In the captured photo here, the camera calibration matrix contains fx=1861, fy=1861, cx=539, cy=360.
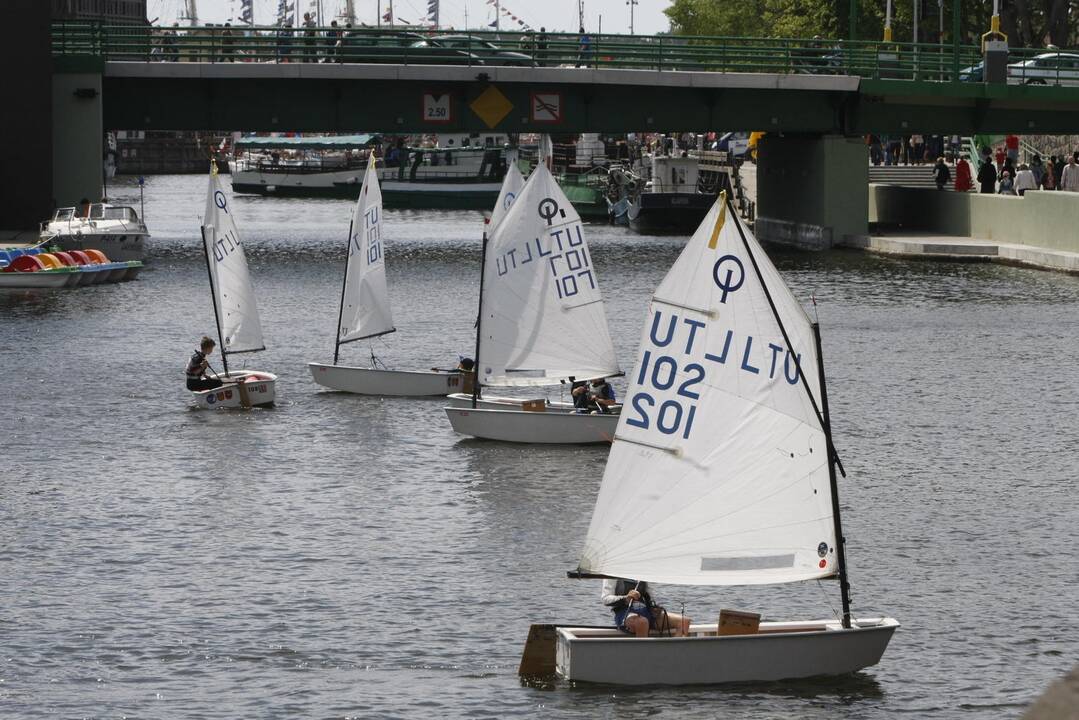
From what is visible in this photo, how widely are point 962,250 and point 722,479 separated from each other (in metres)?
58.9

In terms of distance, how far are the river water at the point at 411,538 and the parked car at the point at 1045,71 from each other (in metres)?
29.3

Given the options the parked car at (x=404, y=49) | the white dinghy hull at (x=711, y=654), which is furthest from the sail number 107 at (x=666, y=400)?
the parked car at (x=404, y=49)

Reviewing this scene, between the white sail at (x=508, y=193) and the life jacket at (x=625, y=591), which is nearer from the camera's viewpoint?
the life jacket at (x=625, y=591)

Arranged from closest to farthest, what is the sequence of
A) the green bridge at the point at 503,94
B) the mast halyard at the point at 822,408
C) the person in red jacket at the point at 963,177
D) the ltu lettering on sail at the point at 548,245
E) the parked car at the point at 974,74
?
the mast halyard at the point at 822,408 → the ltu lettering on sail at the point at 548,245 → the green bridge at the point at 503,94 → the parked car at the point at 974,74 → the person in red jacket at the point at 963,177

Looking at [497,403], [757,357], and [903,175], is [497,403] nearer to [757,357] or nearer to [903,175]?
[757,357]

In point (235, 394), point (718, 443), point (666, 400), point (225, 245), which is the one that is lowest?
point (235, 394)

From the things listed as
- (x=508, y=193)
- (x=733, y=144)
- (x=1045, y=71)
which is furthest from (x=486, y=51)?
(x=733, y=144)

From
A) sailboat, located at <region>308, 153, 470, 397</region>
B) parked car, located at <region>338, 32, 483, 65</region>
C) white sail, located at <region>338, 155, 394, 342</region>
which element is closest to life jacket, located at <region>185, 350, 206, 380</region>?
sailboat, located at <region>308, 153, 470, 397</region>

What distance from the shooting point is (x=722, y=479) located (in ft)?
76.9

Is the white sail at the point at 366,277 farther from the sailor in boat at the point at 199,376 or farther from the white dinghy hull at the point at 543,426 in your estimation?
the white dinghy hull at the point at 543,426

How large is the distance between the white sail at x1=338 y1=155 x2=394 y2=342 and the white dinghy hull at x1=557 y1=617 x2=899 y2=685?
86.6 feet

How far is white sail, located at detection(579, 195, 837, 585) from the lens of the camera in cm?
2270

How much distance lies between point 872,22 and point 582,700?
4768 inches

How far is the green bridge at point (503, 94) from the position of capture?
78.1 meters
